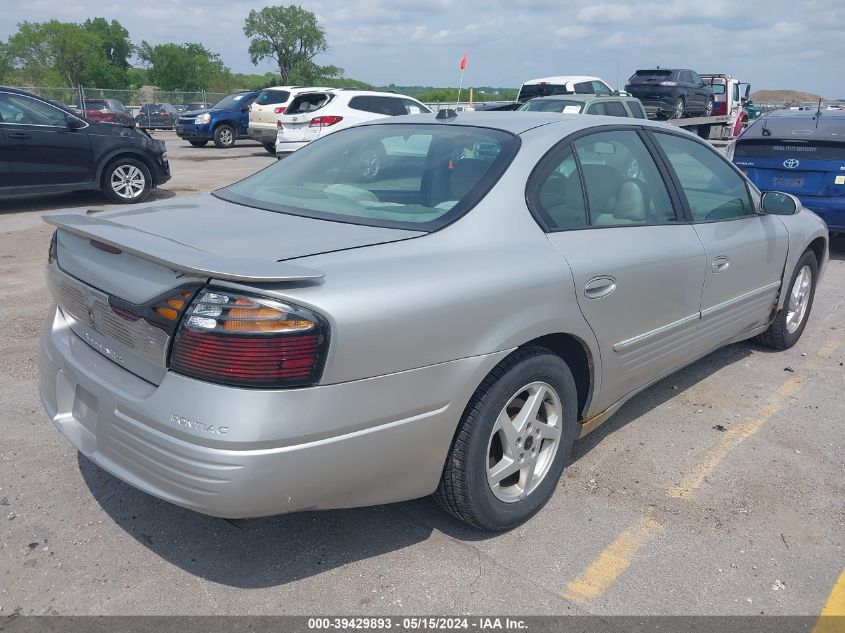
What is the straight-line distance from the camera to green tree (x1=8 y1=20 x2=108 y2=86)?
248ft

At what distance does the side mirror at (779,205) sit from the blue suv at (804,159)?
383cm

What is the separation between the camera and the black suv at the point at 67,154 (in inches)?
373

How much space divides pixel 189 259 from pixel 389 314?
0.64m

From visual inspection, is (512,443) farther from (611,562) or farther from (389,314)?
(389,314)

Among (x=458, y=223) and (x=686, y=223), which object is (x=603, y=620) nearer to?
(x=458, y=223)

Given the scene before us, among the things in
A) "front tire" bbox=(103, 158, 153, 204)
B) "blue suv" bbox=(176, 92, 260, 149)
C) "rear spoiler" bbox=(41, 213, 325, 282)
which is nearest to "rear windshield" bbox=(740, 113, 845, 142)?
"rear spoiler" bbox=(41, 213, 325, 282)

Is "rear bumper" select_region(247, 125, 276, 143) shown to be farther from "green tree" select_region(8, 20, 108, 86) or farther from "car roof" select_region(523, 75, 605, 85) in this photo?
"green tree" select_region(8, 20, 108, 86)

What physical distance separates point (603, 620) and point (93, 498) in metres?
2.11

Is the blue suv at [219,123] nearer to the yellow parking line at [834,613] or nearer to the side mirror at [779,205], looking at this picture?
the side mirror at [779,205]

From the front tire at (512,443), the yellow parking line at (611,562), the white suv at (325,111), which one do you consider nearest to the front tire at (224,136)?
the white suv at (325,111)

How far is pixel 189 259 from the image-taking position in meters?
2.24

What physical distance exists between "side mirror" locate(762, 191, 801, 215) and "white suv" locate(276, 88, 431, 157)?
1136cm

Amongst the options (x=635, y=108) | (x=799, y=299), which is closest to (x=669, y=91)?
(x=635, y=108)

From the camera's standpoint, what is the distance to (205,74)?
9538cm
